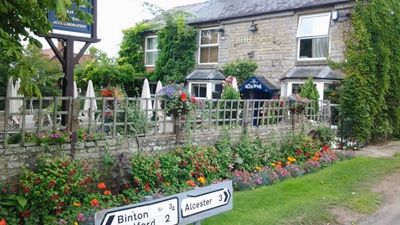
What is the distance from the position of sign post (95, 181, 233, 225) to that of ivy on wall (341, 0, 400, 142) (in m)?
10.9

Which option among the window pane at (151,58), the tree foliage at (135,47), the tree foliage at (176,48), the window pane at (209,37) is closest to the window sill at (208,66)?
the tree foliage at (176,48)

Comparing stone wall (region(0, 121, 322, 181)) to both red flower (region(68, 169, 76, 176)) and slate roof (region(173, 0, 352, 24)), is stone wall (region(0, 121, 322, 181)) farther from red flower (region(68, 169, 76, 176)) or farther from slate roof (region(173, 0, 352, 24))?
slate roof (region(173, 0, 352, 24))

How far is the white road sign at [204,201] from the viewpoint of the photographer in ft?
12.5

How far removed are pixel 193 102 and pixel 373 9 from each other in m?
8.94

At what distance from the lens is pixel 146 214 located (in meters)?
3.42

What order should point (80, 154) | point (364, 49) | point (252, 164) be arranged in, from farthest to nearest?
point (364, 49) < point (252, 164) < point (80, 154)

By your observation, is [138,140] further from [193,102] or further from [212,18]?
[212,18]

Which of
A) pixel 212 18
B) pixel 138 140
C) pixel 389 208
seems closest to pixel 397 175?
pixel 389 208

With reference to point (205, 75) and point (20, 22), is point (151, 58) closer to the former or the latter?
point (205, 75)

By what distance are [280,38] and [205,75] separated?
159 inches

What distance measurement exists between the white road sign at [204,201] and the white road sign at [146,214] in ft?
0.48

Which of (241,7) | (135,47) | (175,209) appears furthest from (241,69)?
(175,209)

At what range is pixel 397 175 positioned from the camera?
964cm

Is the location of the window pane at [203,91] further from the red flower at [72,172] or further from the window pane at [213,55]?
the red flower at [72,172]
